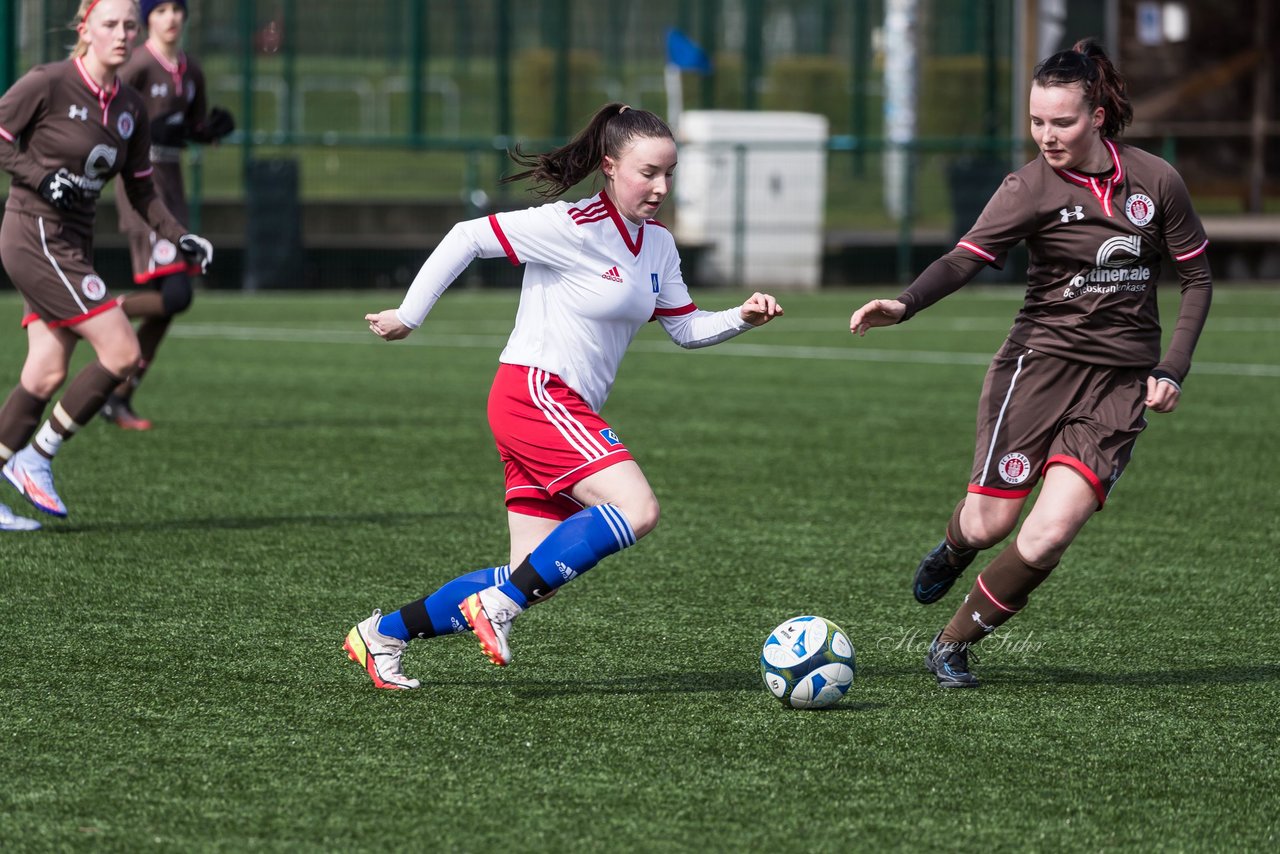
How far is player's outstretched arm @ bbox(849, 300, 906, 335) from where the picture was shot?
196 inches

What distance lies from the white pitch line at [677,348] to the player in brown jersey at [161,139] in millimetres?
5357

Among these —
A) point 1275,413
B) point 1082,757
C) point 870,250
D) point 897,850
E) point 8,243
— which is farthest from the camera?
point 870,250

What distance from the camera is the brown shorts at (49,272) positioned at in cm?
776

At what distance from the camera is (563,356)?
5090 millimetres

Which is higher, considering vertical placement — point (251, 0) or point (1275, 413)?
point (251, 0)

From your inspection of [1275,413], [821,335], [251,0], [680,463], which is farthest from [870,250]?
[680,463]

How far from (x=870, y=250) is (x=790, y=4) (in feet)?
30.5

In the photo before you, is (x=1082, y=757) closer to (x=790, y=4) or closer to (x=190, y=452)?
(x=190, y=452)

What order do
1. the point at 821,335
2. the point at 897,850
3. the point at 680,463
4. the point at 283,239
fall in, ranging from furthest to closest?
the point at 283,239 → the point at 821,335 → the point at 680,463 → the point at 897,850

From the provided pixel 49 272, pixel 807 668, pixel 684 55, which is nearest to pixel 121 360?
pixel 49 272

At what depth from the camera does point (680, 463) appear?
9852mm

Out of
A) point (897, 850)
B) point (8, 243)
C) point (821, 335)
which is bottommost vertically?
point (821, 335)

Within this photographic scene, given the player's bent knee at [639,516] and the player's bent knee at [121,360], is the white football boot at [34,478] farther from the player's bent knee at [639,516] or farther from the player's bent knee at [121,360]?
the player's bent knee at [639,516]

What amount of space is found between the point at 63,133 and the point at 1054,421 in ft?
14.3
